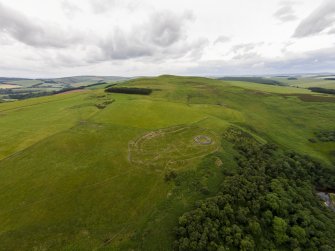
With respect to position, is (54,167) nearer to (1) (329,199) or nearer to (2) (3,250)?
(2) (3,250)

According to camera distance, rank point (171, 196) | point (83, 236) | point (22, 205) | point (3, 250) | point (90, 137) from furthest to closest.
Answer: point (90, 137) < point (171, 196) < point (22, 205) < point (83, 236) < point (3, 250)

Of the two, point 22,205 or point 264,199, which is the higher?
point 22,205

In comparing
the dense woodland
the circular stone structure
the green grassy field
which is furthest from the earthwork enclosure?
the dense woodland

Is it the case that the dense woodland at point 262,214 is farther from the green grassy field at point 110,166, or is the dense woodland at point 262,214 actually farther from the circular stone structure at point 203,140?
the circular stone structure at point 203,140

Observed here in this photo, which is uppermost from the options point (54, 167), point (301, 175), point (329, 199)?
point (54, 167)

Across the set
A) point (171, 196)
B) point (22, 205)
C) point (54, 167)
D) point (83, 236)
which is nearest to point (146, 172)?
point (171, 196)

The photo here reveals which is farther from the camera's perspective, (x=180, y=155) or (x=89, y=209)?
(x=180, y=155)

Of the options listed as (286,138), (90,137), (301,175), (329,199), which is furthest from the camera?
A: (286,138)
